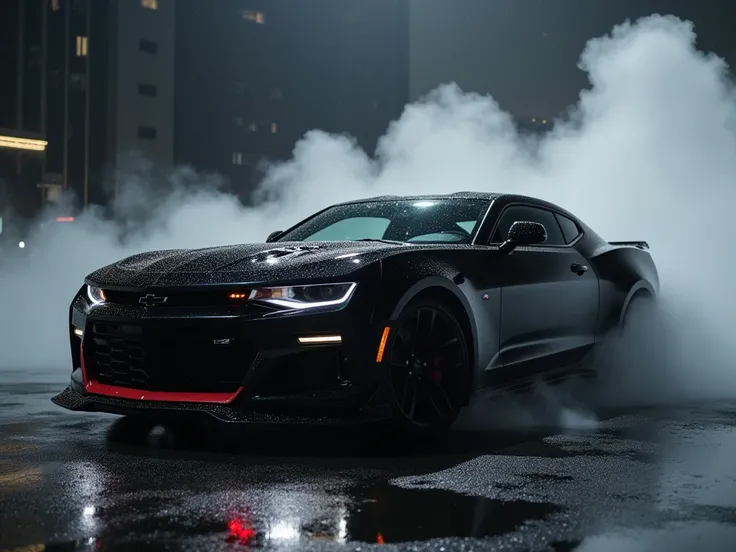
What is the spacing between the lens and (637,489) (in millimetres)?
3996

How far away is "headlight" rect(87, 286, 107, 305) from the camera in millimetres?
5314

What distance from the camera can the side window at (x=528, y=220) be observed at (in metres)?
6.41

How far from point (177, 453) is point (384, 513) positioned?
5.16ft

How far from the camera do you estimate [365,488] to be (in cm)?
398

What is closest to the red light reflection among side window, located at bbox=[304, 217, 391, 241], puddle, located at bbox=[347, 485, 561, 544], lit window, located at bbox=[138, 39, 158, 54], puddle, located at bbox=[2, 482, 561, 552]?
puddle, located at bbox=[2, 482, 561, 552]

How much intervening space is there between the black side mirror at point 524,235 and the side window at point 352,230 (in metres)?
0.99

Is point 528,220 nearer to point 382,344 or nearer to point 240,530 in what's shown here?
point 382,344

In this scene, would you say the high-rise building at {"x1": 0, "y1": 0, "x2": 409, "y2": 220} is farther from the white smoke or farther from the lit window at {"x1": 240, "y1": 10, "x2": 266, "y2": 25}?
the white smoke

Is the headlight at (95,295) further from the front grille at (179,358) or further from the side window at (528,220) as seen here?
the side window at (528,220)

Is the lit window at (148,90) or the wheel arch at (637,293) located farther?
the lit window at (148,90)


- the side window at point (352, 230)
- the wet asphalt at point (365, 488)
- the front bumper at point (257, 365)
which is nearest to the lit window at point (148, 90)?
the side window at point (352, 230)

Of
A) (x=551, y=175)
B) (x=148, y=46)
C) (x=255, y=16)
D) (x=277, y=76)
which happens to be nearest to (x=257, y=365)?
(x=551, y=175)

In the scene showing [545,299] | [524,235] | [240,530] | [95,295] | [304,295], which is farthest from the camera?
[545,299]

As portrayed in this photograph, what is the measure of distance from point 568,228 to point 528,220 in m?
0.53
